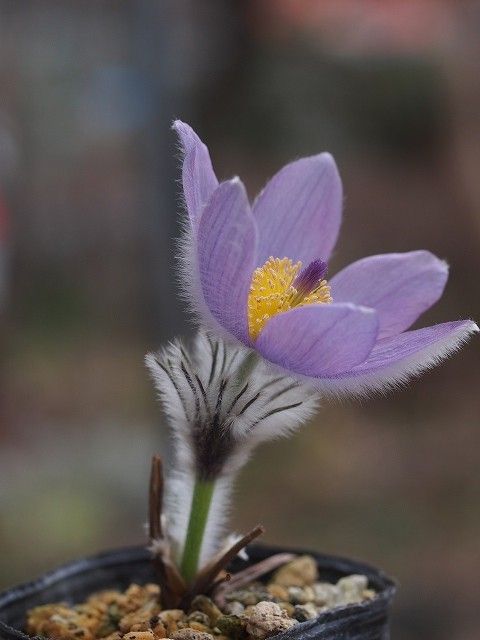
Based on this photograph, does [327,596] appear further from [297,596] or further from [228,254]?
[228,254]

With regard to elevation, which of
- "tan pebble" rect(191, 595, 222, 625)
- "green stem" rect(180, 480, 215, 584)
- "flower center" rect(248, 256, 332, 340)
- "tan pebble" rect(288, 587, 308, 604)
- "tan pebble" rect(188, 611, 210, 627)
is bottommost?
"tan pebble" rect(188, 611, 210, 627)

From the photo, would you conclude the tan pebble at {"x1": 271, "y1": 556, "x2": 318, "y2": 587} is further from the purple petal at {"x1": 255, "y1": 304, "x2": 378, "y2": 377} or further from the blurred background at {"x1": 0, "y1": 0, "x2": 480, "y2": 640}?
the blurred background at {"x1": 0, "y1": 0, "x2": 480, "y2": 640}

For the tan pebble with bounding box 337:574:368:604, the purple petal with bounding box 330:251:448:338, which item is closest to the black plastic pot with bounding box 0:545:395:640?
the tan pebble with bounding box 337:574:368:604

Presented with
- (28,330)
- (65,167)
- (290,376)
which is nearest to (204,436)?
(290,376)

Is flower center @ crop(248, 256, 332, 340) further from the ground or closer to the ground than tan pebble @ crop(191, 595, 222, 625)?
further from the ground

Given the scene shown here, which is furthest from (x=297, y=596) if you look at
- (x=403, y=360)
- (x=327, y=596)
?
(x=403, y=360)
